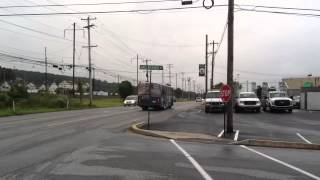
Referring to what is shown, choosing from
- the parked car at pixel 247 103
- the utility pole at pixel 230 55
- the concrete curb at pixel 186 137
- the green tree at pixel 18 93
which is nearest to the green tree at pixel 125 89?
the green tree at pixel 18 93

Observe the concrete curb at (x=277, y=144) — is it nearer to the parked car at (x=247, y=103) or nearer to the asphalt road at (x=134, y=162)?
the asphalt road at (x=134, y=162)

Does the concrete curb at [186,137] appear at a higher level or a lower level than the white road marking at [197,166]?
lower

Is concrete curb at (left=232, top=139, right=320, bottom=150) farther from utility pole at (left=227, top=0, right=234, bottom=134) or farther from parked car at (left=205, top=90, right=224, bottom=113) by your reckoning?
parked car at (left=205, top=90, right=224, bottom=113)

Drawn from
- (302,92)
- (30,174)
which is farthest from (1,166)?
(302,92)

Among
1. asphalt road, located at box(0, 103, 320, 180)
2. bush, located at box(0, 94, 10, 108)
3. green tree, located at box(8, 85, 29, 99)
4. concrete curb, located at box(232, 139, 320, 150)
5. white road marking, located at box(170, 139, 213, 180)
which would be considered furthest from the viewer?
green tree, located at box(8, 85, 29, 99)

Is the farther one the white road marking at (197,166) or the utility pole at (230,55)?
the utility pole at (230,55)

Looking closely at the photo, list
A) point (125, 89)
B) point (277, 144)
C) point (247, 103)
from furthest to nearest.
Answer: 1. point (125, 89)
2. point (247, 103)
3. point (277, 144)

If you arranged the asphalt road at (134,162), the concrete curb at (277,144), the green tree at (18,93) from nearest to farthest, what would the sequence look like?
the asphalt road at (134,162) < the concrete curb at (277,144) < the green tree at (18,93)

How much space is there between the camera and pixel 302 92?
60.2m

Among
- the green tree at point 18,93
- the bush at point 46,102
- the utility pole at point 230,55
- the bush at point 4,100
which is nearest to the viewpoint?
the utility pole at point 230,55

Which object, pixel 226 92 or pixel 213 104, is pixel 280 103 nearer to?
pixel 213 104

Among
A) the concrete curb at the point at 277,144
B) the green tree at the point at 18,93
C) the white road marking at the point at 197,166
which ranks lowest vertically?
the concrete curb at the point at 277,144

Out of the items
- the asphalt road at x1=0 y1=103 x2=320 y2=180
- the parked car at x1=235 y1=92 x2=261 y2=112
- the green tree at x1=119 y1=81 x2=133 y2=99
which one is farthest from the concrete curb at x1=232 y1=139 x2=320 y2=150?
the green tree at x1=119 y1=81 x2=133 y2=99

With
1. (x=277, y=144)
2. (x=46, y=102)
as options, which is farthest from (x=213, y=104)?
(x=46, y=102)
